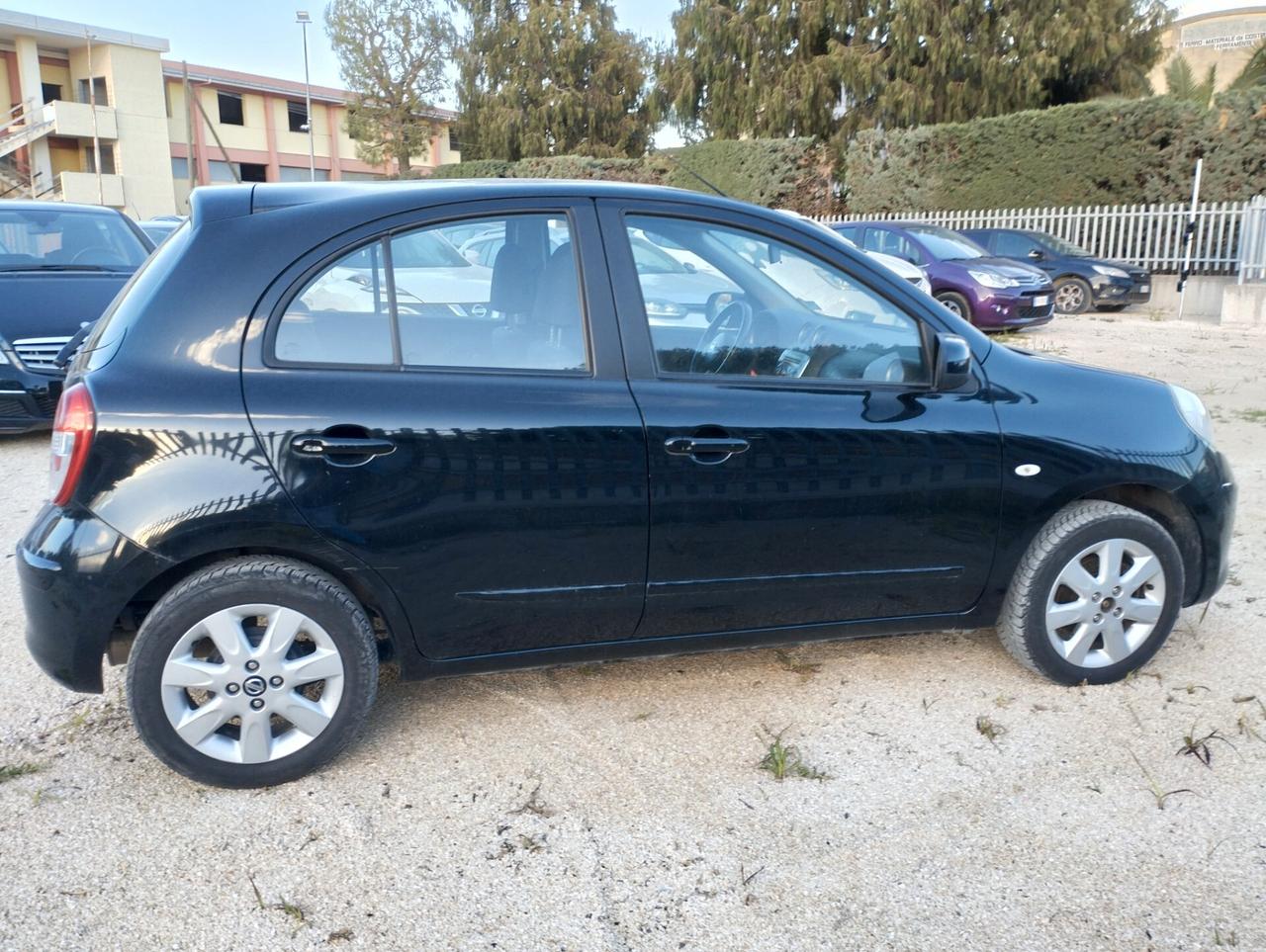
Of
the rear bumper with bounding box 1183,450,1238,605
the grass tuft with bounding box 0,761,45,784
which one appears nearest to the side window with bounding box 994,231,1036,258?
the rear bumper with bounding box 1183,450,1238,605

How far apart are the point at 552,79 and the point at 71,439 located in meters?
39.4

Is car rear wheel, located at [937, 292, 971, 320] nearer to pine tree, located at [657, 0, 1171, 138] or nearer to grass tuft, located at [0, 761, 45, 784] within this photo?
grass tuft, located at [0, 761, 45, 784]

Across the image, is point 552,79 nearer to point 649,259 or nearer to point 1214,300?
point 1214,300

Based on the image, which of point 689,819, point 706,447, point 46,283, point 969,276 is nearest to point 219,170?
point 969,276

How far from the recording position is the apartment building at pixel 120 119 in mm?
39062

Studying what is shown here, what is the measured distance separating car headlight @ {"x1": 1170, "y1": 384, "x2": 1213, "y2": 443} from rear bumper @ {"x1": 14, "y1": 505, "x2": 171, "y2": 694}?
332 centimetres

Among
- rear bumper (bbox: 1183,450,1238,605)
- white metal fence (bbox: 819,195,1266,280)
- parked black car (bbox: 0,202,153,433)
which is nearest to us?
rear bumper (bbox: 1183,450,1238,605)

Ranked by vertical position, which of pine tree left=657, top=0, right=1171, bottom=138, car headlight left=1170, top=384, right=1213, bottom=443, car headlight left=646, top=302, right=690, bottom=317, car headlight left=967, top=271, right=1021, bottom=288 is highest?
pine tree left=657, top=0, right=1171, bottom=138

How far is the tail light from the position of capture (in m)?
2.76

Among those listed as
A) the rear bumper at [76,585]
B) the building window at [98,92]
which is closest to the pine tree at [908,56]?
the building window at [98,92]

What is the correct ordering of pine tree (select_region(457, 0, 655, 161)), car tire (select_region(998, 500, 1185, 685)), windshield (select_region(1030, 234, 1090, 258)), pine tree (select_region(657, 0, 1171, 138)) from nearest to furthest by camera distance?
car tire (select_region(998, 500, 1185, 685)) → windshield (select_region(1030, 234, 1090, 258)) → pine tree (select_region(657, 0, 1171, 138)) → pine tree (select_region(457, 0, 655, 161))

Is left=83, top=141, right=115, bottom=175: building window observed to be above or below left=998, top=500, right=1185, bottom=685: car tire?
above

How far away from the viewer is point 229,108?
47844mm

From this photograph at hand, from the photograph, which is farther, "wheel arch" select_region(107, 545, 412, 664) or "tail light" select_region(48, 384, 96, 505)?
"wheel arch" select_region(107, 545, 412, 664)
